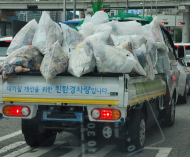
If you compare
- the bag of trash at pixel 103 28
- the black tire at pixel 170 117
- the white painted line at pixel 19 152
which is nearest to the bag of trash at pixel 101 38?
the bag of trash at pixel 103 28

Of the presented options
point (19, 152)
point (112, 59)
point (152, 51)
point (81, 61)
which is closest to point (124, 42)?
point (112, 59)

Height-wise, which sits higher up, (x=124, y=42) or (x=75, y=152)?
(x=124, y=42)

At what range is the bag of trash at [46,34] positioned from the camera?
20.9 ft

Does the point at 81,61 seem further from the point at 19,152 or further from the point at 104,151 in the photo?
the point at 19,152

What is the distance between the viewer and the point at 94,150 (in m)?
6.81

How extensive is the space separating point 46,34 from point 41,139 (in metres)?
1.65

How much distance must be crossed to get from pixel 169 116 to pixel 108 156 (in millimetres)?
2864

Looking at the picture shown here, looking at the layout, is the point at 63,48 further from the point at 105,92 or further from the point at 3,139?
the point at 3,139

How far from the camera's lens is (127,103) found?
5.72 metres

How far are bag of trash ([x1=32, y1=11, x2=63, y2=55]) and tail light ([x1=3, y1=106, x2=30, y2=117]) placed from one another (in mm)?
834

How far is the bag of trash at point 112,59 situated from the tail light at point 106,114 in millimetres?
503

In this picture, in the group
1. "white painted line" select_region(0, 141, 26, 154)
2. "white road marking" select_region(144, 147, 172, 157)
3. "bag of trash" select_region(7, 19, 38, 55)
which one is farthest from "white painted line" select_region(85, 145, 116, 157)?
"bag of trash" select_region(7, 19, 38, 55)

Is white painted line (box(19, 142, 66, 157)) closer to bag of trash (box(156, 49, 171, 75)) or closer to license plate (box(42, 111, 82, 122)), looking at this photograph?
license plate (box(42, 111, 82, 122))

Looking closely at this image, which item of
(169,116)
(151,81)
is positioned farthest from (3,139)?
(169,116)
